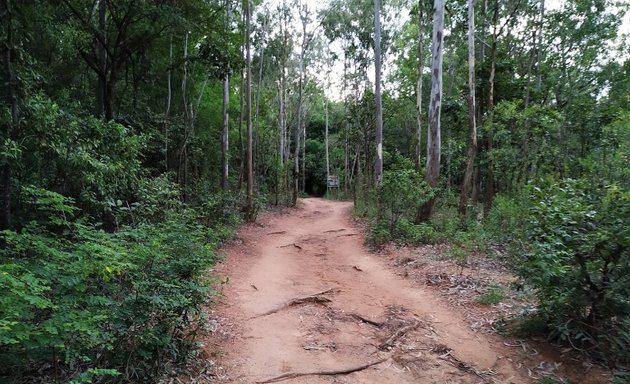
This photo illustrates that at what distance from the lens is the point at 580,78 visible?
55.3 feet

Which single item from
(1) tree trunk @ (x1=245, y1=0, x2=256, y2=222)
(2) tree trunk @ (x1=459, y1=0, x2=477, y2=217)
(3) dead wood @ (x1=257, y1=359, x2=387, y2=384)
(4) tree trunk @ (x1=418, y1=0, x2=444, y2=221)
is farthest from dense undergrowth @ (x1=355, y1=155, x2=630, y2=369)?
(1) tree trunk @ (x1=245, y1=0, x2=256, y2=222)

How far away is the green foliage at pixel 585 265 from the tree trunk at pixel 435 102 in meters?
6.35

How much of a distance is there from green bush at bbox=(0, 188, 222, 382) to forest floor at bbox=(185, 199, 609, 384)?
68cm

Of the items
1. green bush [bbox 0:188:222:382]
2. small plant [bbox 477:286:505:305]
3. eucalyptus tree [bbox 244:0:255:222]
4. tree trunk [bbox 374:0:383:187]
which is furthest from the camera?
tree trunk [bbox 374:0:383:187]

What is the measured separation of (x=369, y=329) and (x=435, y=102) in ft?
26.8

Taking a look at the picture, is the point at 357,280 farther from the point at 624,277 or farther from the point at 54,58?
the point at 54,58

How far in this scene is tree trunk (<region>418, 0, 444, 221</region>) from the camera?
10.5 meters

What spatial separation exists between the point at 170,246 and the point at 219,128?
17.7 m

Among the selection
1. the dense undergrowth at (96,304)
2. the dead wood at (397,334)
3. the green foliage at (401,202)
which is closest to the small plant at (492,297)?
the dead wood at (397,334)

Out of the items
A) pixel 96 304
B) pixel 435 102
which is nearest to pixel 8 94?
pixel 96 304

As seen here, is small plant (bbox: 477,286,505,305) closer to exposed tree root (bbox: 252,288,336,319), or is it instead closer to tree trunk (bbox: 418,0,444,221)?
exposed tree root (bbox: 252,288,336,319)

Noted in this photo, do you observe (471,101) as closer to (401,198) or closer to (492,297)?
(401,198)

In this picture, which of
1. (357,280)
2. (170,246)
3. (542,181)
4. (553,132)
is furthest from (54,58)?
(553,132)

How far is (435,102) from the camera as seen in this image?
10.9 m
